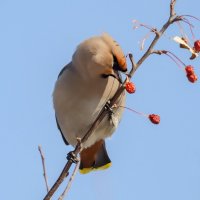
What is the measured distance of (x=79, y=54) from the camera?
173 inches

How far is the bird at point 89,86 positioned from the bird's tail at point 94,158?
0.31 m

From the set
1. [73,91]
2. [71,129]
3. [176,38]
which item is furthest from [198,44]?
[71,129]

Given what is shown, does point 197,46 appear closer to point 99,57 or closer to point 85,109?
point 99,57

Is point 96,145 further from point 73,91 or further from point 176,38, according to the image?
point 176,38

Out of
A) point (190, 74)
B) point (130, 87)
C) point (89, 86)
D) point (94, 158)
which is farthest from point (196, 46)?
point (94, 158)

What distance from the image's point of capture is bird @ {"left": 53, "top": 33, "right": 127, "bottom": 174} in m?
4.16

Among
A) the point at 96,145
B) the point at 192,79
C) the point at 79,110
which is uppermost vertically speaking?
the point at 192,79

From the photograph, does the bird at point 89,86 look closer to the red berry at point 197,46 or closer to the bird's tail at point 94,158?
the bird's tail at point 94,158

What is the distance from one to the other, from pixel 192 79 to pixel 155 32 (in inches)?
14.3

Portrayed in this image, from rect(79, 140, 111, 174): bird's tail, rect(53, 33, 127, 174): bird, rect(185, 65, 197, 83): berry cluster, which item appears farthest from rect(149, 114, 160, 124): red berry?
rect(79, 140, 111, 174): bird's tail

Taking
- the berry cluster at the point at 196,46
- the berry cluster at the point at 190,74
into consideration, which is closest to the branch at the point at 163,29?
the berry cluster at the point at 196,46

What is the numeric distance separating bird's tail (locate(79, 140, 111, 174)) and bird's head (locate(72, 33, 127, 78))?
0.81 metres

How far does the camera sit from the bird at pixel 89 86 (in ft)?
13.6

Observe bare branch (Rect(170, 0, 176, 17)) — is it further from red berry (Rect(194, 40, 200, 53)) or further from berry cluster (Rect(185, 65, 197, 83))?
berry cluster (Rect(185, 65, 197, 83))
